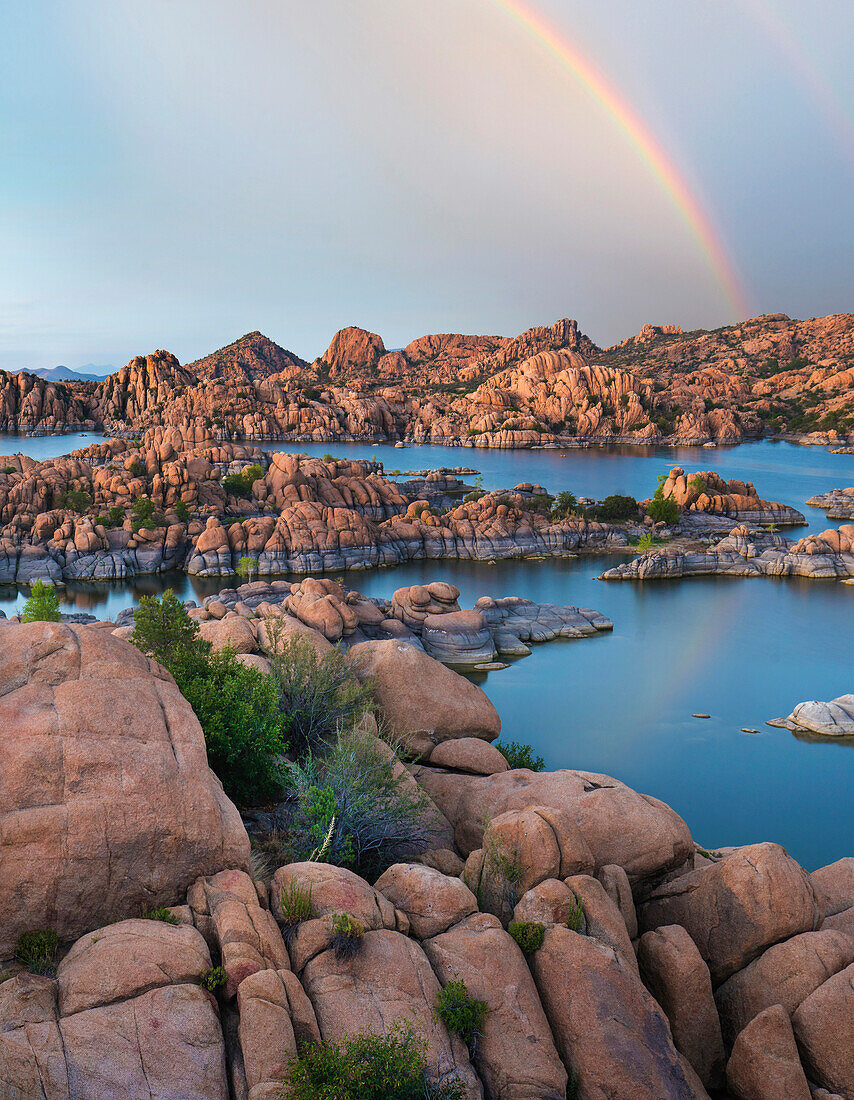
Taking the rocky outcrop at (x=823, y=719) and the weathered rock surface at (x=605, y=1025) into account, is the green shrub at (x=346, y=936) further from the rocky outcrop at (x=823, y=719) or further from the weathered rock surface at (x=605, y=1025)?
the rocky outcrop at (x=823, y=719)

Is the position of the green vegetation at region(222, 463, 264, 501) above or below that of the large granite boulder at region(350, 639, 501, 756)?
above

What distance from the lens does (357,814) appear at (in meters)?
13.5

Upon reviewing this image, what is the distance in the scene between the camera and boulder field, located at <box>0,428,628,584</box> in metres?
60.4

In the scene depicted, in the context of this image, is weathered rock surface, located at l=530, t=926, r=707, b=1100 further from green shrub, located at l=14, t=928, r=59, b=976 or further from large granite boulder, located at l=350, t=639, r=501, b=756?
large granite boulder, located at l=350, t=639, r=501, b=756

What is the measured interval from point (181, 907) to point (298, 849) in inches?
122

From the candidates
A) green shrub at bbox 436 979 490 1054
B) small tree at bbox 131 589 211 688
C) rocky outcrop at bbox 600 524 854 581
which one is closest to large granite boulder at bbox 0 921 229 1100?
green shrub at bbox 436 979 490 1054

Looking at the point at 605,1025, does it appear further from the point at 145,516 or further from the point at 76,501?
the point at 76,501

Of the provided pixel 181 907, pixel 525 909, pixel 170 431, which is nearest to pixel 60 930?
pixel 181 907

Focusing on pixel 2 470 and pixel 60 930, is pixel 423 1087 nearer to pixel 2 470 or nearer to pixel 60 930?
pixel 60 930

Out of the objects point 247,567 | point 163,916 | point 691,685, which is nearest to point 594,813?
point 163,916

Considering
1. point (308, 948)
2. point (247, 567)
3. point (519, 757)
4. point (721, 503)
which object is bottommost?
point (519, 757)

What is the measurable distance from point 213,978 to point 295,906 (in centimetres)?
161

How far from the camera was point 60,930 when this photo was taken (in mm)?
9344

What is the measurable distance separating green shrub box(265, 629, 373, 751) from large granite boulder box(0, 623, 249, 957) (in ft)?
25.7
